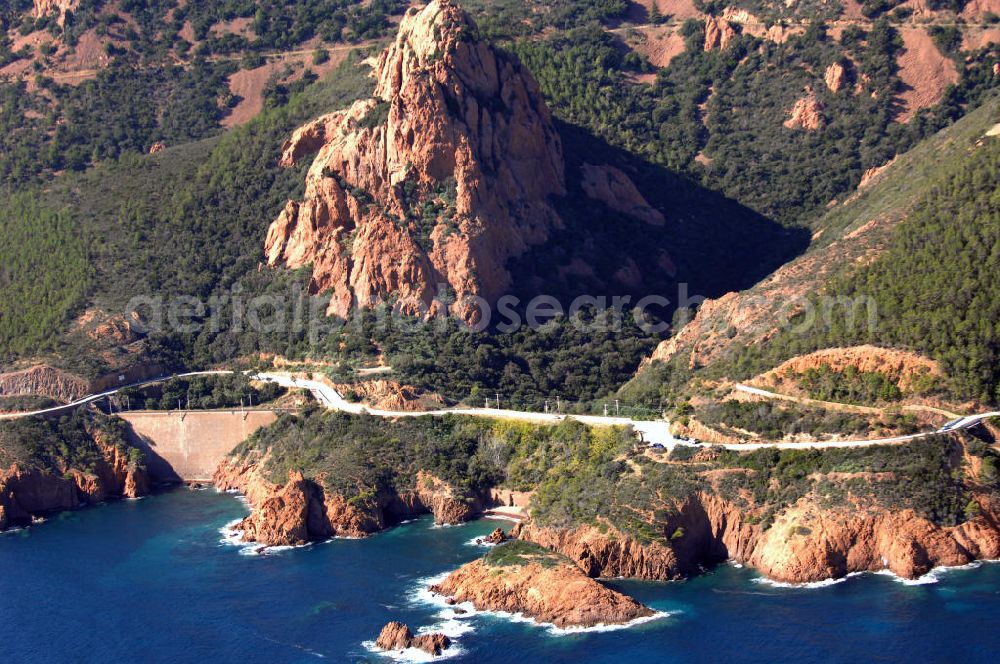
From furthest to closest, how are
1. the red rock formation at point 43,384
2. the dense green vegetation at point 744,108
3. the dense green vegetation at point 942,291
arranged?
the dense green vegetation at point 744,108
the red rock formation at point 43,384
the dense green vegetation at point 942,291

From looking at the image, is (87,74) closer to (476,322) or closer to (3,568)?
(476,322)

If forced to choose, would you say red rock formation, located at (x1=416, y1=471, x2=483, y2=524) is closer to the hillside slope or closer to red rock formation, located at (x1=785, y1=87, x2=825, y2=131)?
the hillside slope

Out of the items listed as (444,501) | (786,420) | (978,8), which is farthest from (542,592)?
(978,8)

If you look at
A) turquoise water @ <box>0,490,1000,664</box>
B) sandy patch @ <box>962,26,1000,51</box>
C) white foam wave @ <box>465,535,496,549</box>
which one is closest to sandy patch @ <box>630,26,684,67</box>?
sandy patch @ <box>962,26,1000,51</box>

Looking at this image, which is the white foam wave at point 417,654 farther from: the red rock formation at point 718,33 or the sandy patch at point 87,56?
the sandy patch at point 87,56

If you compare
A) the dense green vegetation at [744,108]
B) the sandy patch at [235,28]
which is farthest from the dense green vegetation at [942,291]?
the sandy patch at [235,28]

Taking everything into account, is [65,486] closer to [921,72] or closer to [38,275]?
[38,275]

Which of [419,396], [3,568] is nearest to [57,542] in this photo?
[3,568]
